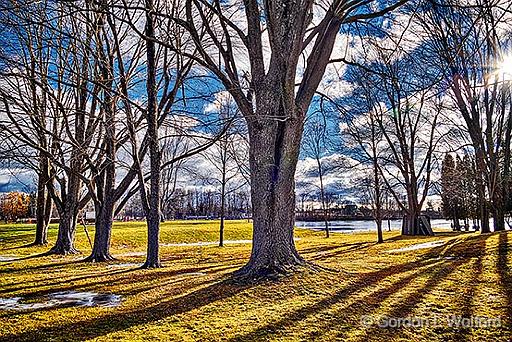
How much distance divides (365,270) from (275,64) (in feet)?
13.2

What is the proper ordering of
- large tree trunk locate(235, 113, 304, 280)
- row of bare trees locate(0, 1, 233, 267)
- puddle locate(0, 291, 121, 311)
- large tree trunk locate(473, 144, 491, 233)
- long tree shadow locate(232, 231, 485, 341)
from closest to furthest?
1. long tree shadow locate(232, 231, 485, 341)
2. puddle locate(0, 291, 121, 311)
3. large tree trunk locate(235, 113, 304, 280)
4. row of bare trees locate(0, 1, 233, 267)
5. large tree trunk locate(473, 144, 491, 233)

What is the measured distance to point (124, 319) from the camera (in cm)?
432

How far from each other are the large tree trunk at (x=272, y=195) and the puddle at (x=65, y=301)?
2053mm

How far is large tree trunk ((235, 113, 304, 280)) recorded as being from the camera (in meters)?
6.36

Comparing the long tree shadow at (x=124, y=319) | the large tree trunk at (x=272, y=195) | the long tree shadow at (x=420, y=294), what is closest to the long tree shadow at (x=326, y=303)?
the long tree shadow at (x=420, y=294)

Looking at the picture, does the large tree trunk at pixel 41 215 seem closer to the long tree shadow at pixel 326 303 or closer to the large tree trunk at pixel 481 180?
the long tree shadow at pixel 326 303

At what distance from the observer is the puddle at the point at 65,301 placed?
205 inches

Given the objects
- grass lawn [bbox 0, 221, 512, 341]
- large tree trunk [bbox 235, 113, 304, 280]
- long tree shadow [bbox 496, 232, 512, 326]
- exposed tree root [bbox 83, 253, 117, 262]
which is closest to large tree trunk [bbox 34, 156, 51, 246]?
exposed tree root [bbox 83, 253, 117, 262]

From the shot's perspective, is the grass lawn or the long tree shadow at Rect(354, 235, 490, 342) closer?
the long tree shadow at Rect(354, 235, 490, 342)

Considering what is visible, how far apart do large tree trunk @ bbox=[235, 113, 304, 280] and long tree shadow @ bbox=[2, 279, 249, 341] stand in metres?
0.81

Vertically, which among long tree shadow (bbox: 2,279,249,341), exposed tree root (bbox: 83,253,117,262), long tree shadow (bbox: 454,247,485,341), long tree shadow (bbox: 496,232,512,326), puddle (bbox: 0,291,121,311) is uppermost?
long tree shadow (bbox: 496,232,512,326)

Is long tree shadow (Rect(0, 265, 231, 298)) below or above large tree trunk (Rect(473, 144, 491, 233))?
below

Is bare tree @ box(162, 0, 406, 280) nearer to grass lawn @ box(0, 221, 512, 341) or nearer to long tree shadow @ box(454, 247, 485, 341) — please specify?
grass lawn @ box(0, 221, 512, 341)

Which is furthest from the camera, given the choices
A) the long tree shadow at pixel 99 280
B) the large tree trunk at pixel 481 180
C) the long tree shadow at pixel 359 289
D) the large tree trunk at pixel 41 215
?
the large tree trunk at pixel 41 215
